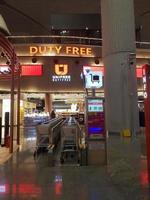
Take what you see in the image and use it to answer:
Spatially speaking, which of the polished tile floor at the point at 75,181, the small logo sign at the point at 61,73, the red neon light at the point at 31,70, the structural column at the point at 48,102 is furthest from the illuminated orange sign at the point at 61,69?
the polished tile floor at the point at 75,181

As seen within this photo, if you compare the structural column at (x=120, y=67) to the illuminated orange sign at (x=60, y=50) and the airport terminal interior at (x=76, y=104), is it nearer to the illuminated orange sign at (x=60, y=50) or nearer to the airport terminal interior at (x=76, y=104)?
the airport terminal interior at (x=76, y=104)

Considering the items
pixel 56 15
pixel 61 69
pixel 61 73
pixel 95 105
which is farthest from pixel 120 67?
pixel 56 15

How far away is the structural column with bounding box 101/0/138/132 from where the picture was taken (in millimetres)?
16281

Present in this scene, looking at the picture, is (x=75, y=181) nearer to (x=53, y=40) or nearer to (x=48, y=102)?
(x=53, y=40)

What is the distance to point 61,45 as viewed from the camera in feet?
87.7

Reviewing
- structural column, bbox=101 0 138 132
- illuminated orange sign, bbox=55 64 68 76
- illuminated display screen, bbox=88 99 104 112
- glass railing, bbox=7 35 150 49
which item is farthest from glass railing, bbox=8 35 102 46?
illuminated display screen, bbox=88 99 104 112

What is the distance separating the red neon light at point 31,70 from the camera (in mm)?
26047

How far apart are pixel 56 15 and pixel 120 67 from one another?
615 inches

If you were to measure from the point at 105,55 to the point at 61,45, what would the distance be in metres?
9.95

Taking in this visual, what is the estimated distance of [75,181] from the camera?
5859 millimetres

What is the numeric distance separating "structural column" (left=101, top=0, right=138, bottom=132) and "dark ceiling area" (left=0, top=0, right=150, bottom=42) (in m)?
7.28

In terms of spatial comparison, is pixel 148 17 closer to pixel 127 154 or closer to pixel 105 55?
pixel 105 55

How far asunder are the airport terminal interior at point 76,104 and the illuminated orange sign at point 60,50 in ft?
0.29

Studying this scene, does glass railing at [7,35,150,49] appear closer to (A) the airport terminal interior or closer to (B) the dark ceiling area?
(A) the airport terminal interior
